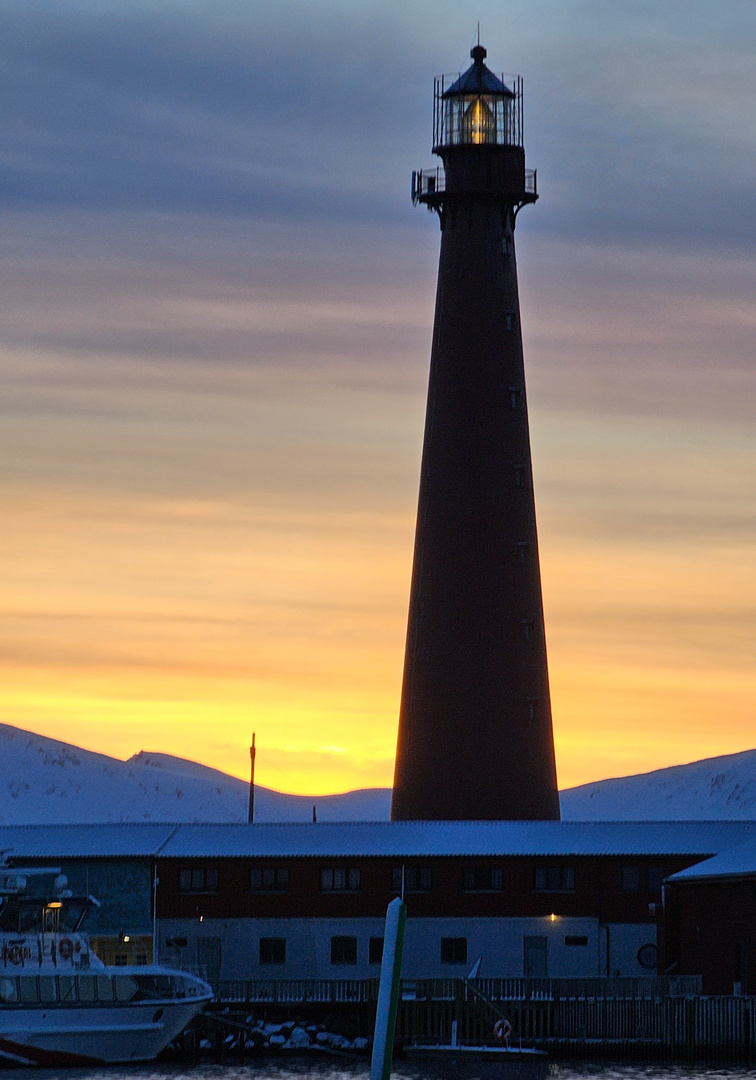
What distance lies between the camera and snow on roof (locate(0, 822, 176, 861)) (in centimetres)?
7300

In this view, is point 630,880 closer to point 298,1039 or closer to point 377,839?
point 377,839

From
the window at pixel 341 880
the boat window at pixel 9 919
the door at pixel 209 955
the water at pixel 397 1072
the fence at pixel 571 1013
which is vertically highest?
the window at pixel 341 880

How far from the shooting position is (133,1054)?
203ft

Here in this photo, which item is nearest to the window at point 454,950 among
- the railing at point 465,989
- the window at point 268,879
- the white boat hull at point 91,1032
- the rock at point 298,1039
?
the railing at point 465,989

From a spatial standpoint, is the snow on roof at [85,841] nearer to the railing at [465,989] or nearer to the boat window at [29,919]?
the railing at [465,989]

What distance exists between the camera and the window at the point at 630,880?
72812 mm

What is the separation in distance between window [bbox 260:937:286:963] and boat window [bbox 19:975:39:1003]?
1231cm

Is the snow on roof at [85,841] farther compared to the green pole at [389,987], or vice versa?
the snow on roof at [85,841]

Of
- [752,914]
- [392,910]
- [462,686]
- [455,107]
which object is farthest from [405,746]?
[392,910]

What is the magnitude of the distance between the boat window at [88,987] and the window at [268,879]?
1196 cm

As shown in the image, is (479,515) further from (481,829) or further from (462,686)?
(481,829)

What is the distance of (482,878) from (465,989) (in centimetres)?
787

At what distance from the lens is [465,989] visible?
64938 millimetres

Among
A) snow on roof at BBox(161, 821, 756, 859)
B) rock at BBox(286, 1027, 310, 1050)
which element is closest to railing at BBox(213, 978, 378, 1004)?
rock at BBox(286, 1027, 310, 1050)
